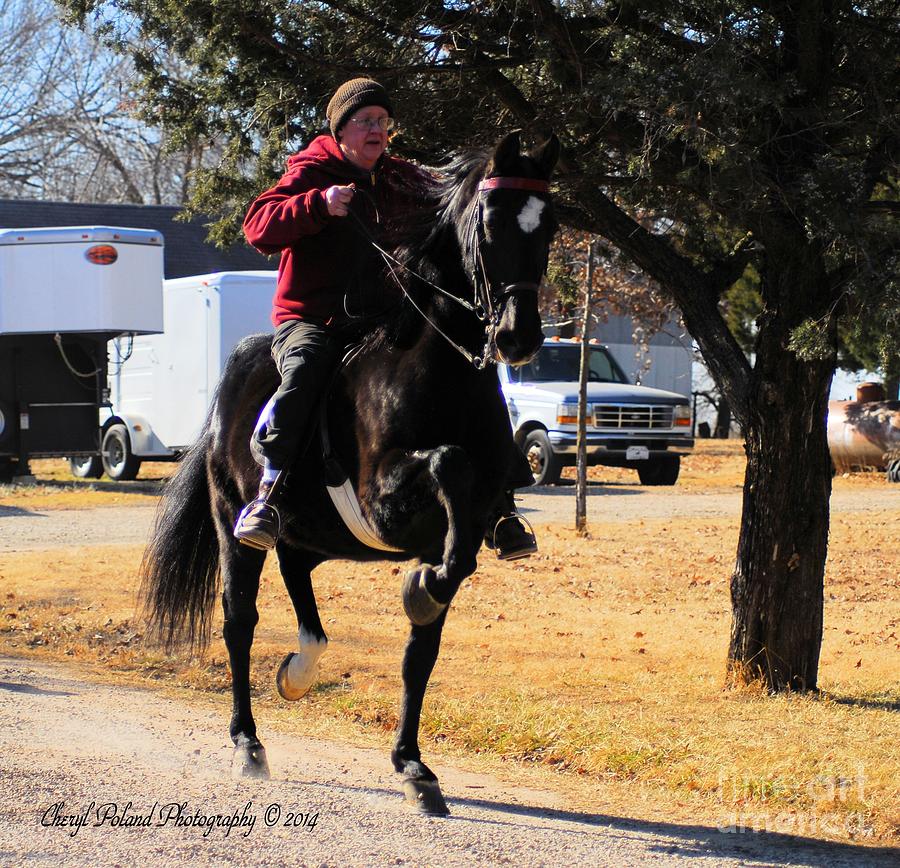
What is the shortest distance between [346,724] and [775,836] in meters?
2.76

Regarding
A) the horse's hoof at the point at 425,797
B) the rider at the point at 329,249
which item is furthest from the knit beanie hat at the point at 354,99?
the horse's hoof at the point at 425,797

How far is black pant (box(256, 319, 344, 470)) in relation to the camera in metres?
5.52

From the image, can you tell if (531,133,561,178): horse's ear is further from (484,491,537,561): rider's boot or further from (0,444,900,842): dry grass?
(0,444,900,842): dry grass

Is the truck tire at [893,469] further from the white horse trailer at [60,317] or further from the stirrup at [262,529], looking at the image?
the stirrup at [262,529]

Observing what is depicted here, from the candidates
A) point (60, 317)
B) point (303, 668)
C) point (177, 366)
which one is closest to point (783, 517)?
point (303, 668)

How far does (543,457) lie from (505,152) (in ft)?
53.3

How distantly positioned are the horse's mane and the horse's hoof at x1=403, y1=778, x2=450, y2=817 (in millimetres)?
1845

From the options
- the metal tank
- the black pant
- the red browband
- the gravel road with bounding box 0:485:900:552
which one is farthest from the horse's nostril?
the metal tank

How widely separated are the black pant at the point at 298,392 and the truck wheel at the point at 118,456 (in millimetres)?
16658

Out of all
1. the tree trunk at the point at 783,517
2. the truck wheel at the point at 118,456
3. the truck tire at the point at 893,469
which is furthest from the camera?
the truck tire at the point at 893,469

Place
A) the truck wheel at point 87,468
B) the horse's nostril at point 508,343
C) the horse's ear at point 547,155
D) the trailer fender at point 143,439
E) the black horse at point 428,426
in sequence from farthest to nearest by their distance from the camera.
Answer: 1. the truck wheel at point 87,468
2. the trailer fender at point 143,439
3. the horse's ear at point 547,155
4. the black horse at point 428,426
5. the horse's nostril at point 508,343

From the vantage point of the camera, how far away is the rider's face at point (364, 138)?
5.45 metres

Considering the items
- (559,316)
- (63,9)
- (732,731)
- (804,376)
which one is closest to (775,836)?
(732,731)

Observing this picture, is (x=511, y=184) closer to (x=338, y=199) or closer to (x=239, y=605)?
(x=338, y=199)
